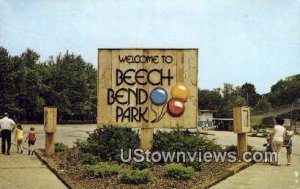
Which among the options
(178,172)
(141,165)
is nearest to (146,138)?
(141,165)

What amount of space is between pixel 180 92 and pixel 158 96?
2.52ft

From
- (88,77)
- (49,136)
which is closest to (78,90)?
(88,77)

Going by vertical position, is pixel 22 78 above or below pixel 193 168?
above

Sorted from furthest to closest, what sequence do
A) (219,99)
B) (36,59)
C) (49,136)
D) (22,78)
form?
(219,99) → (36,59) → (22,78) → (49,136)

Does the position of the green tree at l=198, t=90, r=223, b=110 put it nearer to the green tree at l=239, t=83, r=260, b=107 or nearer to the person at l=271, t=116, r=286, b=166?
the green tree at l=239, t=83, r=260, b=107

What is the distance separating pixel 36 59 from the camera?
8431cm

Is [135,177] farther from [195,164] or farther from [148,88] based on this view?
[148,88]

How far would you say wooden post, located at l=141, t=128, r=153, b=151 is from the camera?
56.3 feet

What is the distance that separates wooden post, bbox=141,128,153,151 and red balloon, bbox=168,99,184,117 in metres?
0.94

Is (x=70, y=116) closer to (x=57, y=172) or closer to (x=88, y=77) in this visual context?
(x=88, y=77)

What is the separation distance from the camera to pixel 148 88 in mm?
17672

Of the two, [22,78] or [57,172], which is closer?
[57,172]

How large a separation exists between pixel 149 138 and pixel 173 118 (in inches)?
44.2

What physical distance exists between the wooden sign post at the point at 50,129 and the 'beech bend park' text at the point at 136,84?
2538 millimetres
